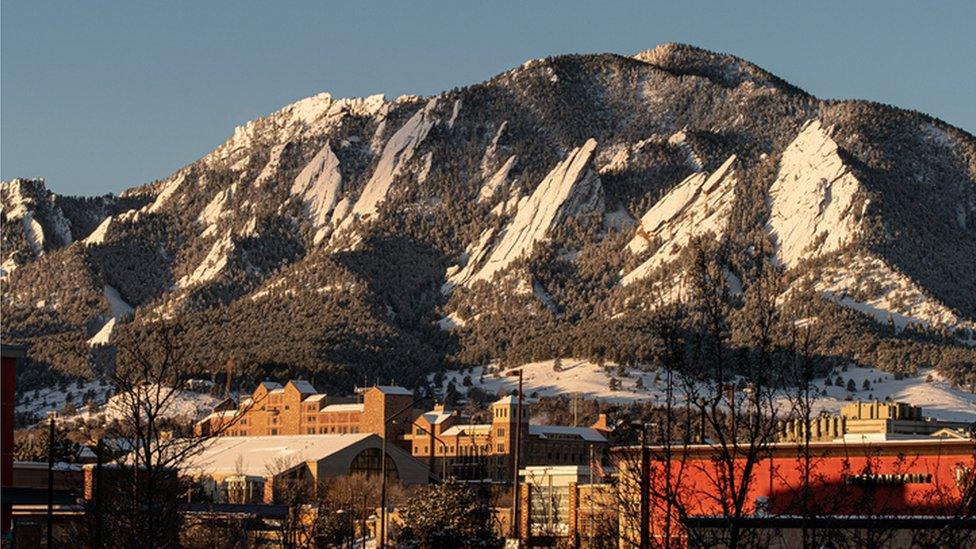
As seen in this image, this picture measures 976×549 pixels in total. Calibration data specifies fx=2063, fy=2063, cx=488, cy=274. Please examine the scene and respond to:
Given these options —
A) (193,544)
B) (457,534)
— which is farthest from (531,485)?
(457,534)

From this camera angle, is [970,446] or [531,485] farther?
[531,485]

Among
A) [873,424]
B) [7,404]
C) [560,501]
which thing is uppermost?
[873,424]

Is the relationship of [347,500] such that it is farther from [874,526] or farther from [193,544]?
[874,526]

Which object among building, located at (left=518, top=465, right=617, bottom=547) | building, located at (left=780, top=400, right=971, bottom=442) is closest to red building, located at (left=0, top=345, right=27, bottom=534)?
building, located at (left=518, top=465, right=617, bottom=547)

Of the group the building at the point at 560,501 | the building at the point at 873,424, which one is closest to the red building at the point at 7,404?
the building at the point at 560,501

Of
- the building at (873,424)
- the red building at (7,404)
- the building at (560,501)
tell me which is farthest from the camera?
the building at (873,424)

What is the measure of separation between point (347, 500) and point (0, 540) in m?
97.3

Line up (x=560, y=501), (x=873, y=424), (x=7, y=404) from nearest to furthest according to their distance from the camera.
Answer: (x=7, y=404) < (x=873, y=424) < (x=560, y=501)

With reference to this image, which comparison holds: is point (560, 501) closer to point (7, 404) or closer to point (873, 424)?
point (873, 424)

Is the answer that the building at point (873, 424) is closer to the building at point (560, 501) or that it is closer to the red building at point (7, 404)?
the building at point (560, 501)

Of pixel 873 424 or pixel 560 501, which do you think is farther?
pixel 560 501

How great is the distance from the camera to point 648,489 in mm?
44469

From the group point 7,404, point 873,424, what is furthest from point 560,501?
point 7,404

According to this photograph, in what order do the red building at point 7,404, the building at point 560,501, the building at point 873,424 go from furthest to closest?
the building at point 873,424, the building at point 560,501, the red building at point 7,404
